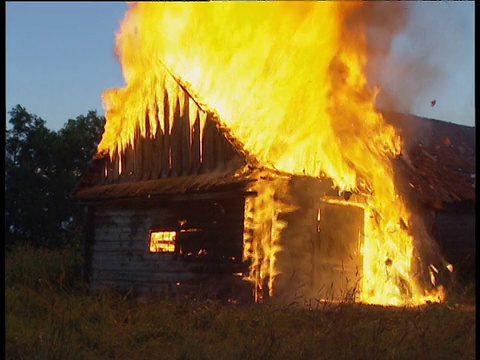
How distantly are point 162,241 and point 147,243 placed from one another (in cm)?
54

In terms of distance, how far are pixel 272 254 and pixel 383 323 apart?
3178 millimetres

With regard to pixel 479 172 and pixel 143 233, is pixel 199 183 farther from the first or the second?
pixel 479 172

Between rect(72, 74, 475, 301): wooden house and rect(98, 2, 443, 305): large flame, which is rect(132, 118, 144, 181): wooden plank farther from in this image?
rect(98, 2, 443, 305): large flame

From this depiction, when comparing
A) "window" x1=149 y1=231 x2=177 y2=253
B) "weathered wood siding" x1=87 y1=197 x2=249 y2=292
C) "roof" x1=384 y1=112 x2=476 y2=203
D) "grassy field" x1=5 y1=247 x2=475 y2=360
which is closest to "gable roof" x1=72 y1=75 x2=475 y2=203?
"roof" x1=384 y1=112 x2=476 y2=203

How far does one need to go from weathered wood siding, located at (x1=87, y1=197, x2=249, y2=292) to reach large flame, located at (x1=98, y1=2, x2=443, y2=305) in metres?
1.72

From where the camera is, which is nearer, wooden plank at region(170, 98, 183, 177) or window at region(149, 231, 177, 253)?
window at region(149, 231, 177, 253)

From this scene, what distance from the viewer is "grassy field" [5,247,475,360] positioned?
27.6 ft

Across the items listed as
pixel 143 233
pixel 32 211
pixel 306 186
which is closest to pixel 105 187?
pixel 143 233

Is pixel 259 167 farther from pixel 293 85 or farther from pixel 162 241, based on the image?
pixel 162 241

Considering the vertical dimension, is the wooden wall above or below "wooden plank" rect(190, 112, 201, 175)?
below

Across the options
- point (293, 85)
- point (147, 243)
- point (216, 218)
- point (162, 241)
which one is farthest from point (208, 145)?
point (147, 243)

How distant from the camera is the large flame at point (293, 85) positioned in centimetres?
1391

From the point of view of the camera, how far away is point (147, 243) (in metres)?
15.6

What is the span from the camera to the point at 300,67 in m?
14.4
